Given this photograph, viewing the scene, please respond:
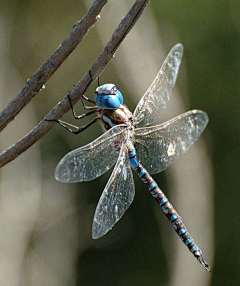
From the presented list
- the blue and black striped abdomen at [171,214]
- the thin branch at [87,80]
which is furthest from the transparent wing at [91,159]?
the thin branch at [87,80]

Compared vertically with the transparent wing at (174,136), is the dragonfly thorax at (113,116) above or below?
above

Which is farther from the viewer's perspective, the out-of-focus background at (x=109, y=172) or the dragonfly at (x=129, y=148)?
the out-of-focus background at (x=109, y=172)

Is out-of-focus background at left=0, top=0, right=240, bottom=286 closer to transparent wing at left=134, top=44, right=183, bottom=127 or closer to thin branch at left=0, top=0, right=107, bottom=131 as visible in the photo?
transparent wing at left=134, top=44, right=183, bottom=127

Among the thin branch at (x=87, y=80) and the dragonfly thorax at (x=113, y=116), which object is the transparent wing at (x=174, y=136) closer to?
the dragonfly thorax at (x=113, y=116)

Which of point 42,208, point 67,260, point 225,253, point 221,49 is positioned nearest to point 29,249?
point 42,208

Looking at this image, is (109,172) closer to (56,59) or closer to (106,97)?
(106,97)

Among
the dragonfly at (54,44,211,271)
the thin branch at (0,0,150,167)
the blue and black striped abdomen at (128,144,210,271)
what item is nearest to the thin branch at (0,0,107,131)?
the thin branch at (0,0,150,167)

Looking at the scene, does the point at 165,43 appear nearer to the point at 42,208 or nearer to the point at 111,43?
the point at 42,208
